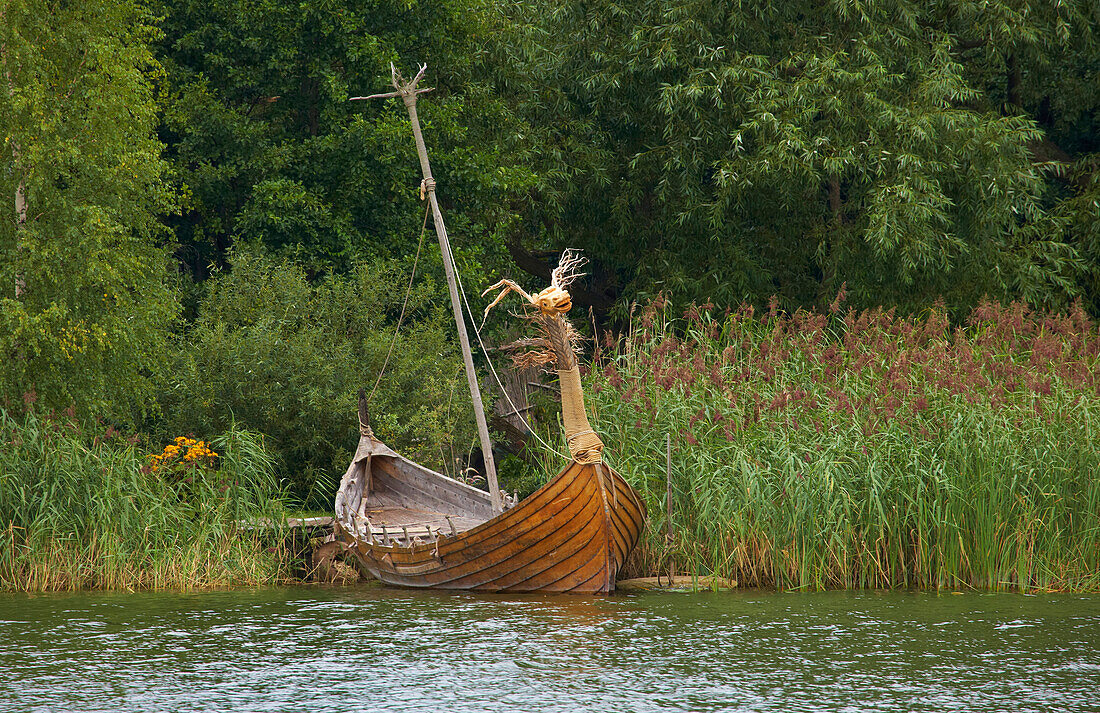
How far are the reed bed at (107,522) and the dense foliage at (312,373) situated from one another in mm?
1817

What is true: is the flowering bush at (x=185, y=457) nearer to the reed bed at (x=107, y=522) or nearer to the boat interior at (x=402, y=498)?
the reed bed at (x=107, y=522)

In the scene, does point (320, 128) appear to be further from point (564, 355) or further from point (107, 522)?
point (564, 355)

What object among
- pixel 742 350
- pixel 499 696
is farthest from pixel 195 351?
pixel 499 696

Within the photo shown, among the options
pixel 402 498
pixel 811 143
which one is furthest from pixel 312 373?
pixel 811 143

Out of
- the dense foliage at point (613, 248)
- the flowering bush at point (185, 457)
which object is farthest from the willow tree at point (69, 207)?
the flowering bush at point (185, 457)

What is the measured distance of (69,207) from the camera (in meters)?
14.0

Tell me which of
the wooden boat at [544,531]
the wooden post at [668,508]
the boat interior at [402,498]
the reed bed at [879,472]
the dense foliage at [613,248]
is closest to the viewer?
the wooden boat at [544,531]

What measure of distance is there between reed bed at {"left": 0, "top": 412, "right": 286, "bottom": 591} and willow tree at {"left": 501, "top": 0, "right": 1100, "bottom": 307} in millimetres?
8731

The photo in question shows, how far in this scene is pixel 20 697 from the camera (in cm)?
835

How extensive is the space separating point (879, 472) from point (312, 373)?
744 centimetres

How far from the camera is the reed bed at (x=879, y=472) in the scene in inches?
480

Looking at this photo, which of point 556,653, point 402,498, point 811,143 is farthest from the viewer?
point 811,143

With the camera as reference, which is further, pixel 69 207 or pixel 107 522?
pixel 69 207

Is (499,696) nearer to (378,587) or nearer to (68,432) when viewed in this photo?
(378,587)
